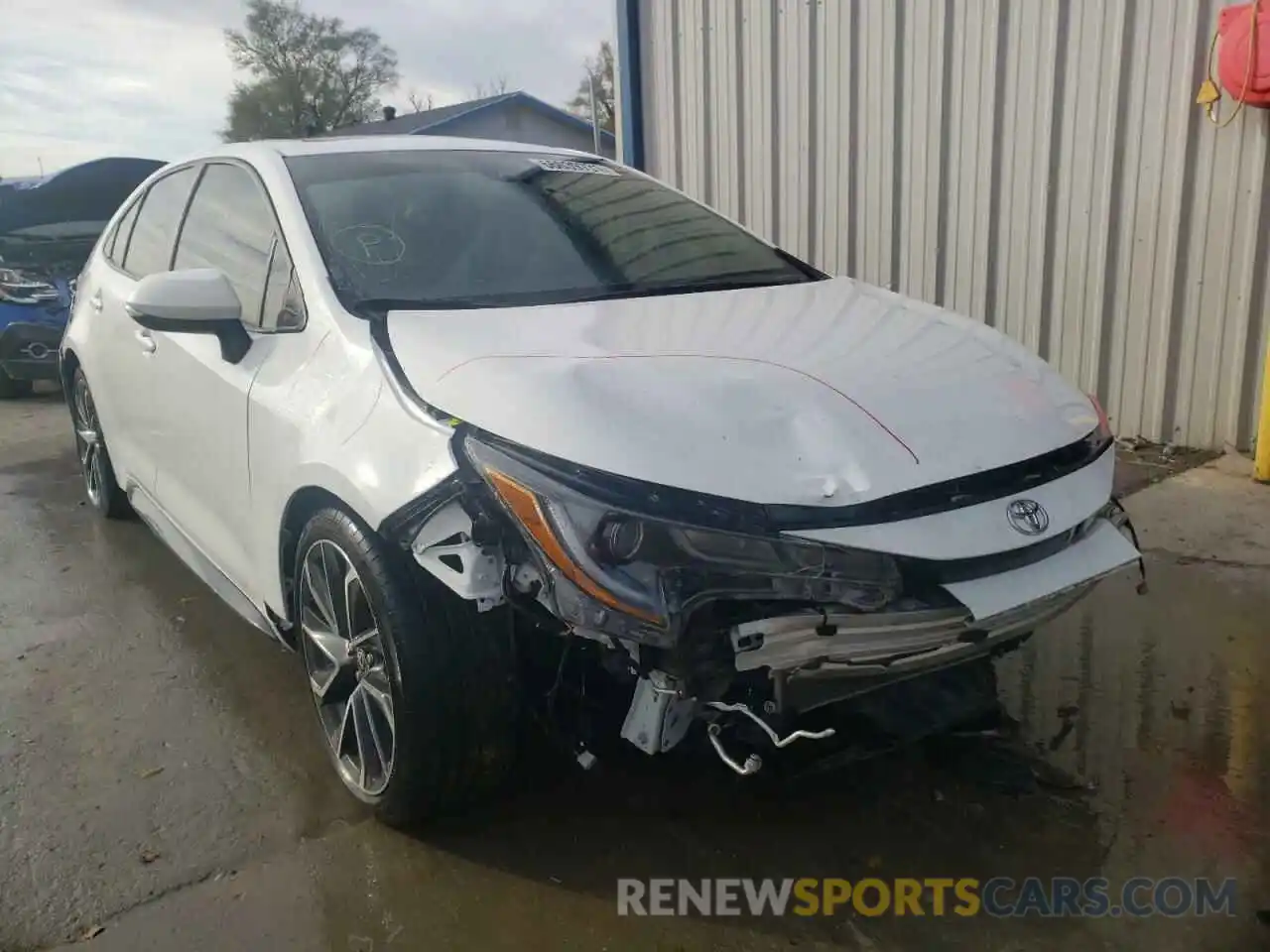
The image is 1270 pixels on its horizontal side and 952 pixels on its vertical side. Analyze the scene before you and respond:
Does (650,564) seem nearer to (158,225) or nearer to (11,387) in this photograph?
(158,225)

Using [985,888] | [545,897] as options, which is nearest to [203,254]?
[545,897]

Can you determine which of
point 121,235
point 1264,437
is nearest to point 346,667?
point 121,235

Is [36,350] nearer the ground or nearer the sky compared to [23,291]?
nearer the ground

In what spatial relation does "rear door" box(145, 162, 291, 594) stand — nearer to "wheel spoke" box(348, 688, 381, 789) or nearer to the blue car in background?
"wheel spoke" box(348, 688, 381, 789)

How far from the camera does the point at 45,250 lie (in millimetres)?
9141

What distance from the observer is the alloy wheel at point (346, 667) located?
8.32 feet

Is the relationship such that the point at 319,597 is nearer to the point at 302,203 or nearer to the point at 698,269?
the point at 302,203

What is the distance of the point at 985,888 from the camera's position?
2396mm

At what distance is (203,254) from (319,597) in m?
1.48

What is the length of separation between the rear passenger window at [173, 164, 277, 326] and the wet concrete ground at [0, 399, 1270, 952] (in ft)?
4.06

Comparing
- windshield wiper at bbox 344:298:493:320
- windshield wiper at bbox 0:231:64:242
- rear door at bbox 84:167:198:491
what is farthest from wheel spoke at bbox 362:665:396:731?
windshield wiper at bbox 0:231:64:242

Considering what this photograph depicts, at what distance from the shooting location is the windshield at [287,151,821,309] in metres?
2.96

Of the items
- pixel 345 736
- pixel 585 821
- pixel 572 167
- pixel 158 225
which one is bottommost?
pixel 585 821

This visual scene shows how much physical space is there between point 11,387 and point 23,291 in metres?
0.91
